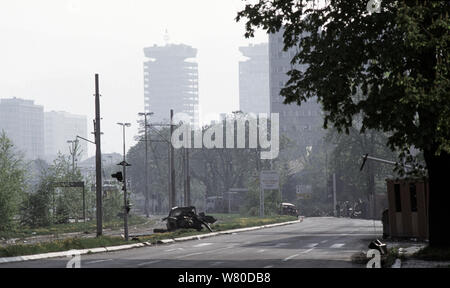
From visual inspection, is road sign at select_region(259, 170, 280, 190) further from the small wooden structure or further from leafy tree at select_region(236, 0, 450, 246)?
leafy tree at select_region(236, 0, 450, 246)

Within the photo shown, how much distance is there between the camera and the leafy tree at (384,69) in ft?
73.4

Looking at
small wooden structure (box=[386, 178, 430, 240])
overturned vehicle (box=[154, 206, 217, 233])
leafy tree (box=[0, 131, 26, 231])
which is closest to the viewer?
small wooden structure (box=[386, 178, 430, 240])

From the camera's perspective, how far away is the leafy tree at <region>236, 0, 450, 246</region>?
22375mm

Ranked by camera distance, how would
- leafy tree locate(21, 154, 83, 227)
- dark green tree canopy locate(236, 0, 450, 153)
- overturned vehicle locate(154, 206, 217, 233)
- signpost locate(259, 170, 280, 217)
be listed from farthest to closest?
signpost locate(259, 170, 280, 217)
leafy tree locate(21, 154, 83, 227)
overturned vehicle locate(154, 206, 217, 233)
dark green tree canopy locate(236, 0, 450, 153)

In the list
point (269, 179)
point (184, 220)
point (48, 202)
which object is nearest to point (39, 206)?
point (48, 202)

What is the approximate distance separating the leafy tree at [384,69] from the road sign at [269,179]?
271 feet

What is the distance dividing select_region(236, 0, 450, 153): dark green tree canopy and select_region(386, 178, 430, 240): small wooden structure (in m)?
12.0

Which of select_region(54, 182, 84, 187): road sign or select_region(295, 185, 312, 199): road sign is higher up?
select_region(54, 182, 84, 187): road sign

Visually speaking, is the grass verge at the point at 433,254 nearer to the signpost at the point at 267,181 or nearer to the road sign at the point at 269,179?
the signpost at the point at 267,181

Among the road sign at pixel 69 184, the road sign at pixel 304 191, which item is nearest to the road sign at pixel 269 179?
the road sign at pixel 69 184

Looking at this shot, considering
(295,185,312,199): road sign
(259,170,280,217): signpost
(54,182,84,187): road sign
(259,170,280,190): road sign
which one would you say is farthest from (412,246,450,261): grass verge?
(295,185,312,199): road sign

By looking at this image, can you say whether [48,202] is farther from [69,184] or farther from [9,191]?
[9,191]

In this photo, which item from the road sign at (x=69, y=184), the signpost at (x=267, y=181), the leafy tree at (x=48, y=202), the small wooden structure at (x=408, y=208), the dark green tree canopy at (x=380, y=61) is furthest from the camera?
the signpost at (x=267, y=181)
